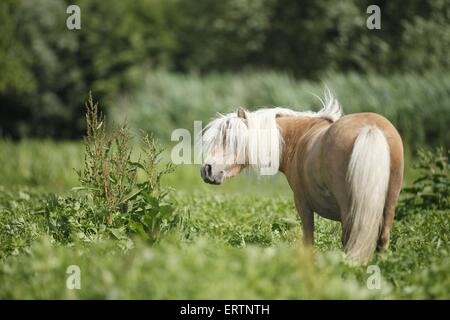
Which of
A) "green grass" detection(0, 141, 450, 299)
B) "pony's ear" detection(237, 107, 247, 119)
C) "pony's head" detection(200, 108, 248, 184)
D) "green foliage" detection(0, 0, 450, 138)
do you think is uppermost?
"green foliage" detection(0, 0, 450, 138)

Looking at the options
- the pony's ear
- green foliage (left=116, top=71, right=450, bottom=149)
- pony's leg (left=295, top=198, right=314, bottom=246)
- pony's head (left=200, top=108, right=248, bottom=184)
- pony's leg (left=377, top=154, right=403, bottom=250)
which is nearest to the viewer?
pony's leg (left=377, top=154, right=403, bottom=250)

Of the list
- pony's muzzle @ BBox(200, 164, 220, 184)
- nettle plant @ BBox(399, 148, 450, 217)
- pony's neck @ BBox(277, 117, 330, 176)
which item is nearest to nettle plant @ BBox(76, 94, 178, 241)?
pony's muzzle @ BBox(200, 164, 220, 184)

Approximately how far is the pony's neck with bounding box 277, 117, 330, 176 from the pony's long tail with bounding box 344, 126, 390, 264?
1.14 metres

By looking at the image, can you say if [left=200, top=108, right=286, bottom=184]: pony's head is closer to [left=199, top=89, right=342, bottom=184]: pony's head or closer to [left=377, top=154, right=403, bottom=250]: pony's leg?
[left=199, top=89, right=342, bottom=184]: pony's head

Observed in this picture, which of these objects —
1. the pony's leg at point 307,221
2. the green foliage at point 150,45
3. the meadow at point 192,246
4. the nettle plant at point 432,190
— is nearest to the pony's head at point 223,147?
the meadow at point 192,246

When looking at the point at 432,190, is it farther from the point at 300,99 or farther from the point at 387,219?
the point at 300,99

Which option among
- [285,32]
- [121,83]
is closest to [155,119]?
[121,83]

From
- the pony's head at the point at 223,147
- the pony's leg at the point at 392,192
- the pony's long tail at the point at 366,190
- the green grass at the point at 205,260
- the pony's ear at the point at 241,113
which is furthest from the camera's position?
the pony's ear at the point at 241,113

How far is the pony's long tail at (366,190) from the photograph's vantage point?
4.87 m

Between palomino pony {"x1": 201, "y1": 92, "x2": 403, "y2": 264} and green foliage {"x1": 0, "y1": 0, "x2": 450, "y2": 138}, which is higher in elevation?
green foliage {"x1": 0, "y1": 0, "x2": 450, "y2": 138}

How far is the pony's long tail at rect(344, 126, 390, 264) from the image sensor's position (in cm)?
487

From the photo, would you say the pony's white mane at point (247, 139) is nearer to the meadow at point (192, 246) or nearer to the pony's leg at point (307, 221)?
the meadow at point (192, 246)

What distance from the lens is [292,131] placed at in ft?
20.4
